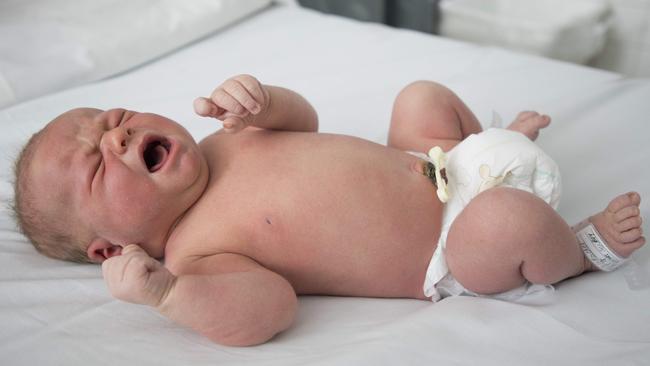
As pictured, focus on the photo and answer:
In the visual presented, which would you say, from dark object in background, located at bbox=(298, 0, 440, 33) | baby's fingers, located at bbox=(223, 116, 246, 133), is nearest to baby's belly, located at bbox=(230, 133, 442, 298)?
baby's fingers, located at bbox=(223, 116, 246, 133)

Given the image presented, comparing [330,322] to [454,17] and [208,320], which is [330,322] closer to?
[208,320]

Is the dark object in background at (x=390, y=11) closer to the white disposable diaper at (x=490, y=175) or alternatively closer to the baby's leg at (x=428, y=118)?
the baby's leg at (x=428, y=118)

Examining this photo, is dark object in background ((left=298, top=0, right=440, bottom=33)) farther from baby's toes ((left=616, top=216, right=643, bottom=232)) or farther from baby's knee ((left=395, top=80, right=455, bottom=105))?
baby's toes ((left=616, top=216, right=643, bottom=232))

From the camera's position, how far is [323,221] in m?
1.06

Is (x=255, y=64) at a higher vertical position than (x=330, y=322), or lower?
higher

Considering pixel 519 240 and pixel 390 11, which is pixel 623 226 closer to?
pixel 519 240

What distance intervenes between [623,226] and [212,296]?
2.26ft

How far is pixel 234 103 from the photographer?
41.7 inches

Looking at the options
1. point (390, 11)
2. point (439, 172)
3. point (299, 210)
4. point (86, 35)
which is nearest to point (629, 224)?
point (439, 172)

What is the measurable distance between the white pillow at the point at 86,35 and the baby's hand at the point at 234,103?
88cm

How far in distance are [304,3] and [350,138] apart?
1.48 metres

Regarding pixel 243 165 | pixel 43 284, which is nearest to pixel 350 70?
pixel 243 165

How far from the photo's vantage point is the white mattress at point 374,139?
2.90 ft

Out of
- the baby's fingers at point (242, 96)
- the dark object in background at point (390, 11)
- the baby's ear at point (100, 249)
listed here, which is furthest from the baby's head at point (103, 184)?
the dark object in background at point (390, 11)
